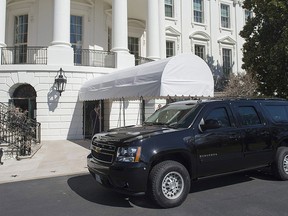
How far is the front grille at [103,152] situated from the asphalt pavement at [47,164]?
110 inches

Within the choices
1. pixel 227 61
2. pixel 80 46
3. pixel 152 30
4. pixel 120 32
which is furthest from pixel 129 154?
pixel 227 61

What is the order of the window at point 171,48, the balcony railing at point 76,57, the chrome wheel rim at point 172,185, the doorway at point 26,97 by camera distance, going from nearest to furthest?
the chrome wheel rim at point 172,185 < the doorway at point 26,97 < the balcony railing at point 76,57 < the window at point 171,48

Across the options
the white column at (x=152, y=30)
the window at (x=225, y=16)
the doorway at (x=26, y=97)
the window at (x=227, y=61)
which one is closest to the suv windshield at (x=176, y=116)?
the doorway at (x=26, y=97)

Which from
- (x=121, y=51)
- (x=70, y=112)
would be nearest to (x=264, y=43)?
(x=121, y=51)

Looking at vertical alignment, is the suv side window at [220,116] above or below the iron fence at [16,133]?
above

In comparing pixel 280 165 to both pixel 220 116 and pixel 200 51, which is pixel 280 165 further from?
pixel 200 51

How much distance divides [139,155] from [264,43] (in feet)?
46.2

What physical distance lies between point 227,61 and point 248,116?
2202 cm

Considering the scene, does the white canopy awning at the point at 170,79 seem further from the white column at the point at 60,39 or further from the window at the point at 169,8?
the window at the point at 169,8

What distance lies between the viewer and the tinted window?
24.2 feet

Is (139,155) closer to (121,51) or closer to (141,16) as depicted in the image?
(121,51)

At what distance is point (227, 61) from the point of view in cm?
2783

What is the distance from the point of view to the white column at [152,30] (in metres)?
19.3

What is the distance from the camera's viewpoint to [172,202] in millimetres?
5426
